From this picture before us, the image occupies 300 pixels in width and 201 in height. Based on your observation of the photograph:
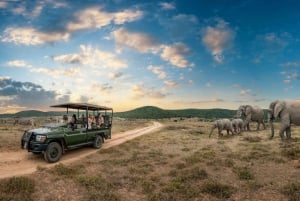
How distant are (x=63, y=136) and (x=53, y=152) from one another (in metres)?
1.23

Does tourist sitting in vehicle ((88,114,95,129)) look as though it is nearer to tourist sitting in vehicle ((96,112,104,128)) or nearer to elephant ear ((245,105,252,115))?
tourist sitting in vehicle ((96,112,104,128))

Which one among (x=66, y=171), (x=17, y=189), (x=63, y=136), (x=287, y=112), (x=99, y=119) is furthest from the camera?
(x=99, y=119)

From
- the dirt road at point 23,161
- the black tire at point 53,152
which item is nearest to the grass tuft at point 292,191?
the dirt road at point 23,161

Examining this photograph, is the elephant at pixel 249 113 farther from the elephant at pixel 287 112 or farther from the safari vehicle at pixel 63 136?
the safari vehicle at pixel 63 136

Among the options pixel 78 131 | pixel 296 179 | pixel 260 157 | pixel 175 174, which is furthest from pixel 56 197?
pixel 260 157

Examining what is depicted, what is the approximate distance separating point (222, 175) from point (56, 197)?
26.0 feet

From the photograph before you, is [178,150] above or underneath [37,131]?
underneath

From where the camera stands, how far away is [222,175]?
1290 centimetres

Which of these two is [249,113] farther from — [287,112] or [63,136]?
[63,136]

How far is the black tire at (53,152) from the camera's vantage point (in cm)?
1566

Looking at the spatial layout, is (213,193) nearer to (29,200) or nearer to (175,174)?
(175,174)

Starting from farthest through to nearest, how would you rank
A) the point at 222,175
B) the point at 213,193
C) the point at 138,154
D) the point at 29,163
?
the point at 138,154 → the point at 29,163 → the point at 222,175 → the point at 213,193

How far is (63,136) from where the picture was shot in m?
17.0

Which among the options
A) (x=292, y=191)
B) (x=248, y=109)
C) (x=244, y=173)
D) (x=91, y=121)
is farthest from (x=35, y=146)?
(x=248, y=109)
